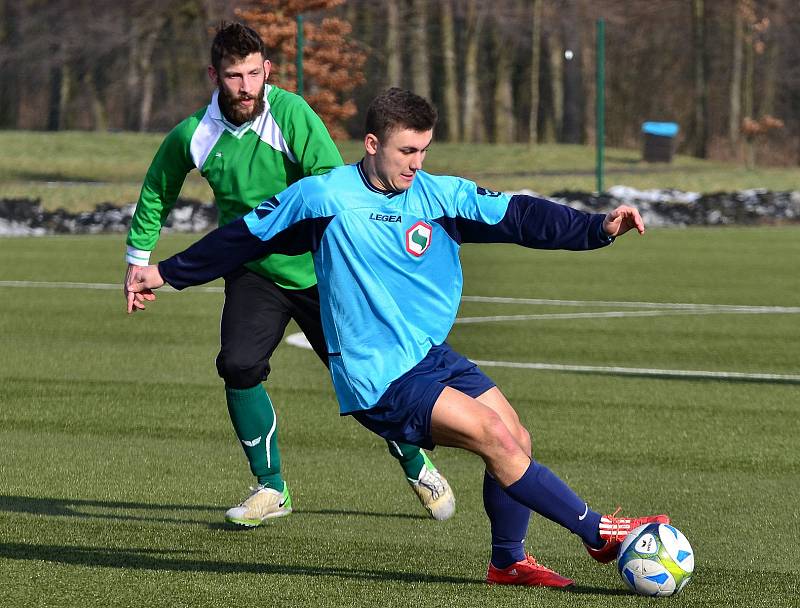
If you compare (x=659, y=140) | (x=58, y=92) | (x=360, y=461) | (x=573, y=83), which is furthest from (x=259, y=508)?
(x=573, y=83)

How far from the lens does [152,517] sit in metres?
6.50

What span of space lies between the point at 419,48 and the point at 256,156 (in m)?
34.9

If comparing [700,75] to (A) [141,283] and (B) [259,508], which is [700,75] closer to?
(B) [259,508]

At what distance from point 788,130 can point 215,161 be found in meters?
46.2

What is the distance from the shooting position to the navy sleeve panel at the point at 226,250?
5297 mm

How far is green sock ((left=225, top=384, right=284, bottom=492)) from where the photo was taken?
6637 millimetres

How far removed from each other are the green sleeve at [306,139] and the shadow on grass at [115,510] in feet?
4.94

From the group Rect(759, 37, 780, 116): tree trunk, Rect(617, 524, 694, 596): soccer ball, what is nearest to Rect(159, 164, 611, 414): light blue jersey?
Rect(617, 524, 694, 596): soccer ball

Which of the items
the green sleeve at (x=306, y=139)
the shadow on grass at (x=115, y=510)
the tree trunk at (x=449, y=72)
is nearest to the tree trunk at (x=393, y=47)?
the tree trunk at (x=449, y=72)

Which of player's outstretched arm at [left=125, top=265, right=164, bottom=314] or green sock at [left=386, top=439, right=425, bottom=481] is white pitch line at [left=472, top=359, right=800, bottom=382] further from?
player's outstretched arm at [left=125, top=265, right=164, bottom=314]

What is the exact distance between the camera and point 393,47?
126 ft

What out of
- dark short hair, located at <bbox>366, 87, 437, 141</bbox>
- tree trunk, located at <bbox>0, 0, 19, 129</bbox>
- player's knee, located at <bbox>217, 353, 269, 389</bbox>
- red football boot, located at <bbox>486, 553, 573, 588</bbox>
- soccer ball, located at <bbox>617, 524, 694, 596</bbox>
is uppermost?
dark short hair, located at <bbox>366, 87, 437, 141</bbox>

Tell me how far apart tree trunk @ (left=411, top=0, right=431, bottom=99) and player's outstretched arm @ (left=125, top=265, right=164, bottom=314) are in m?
34.0

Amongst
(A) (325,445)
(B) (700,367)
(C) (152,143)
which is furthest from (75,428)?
(C) (152,143)
